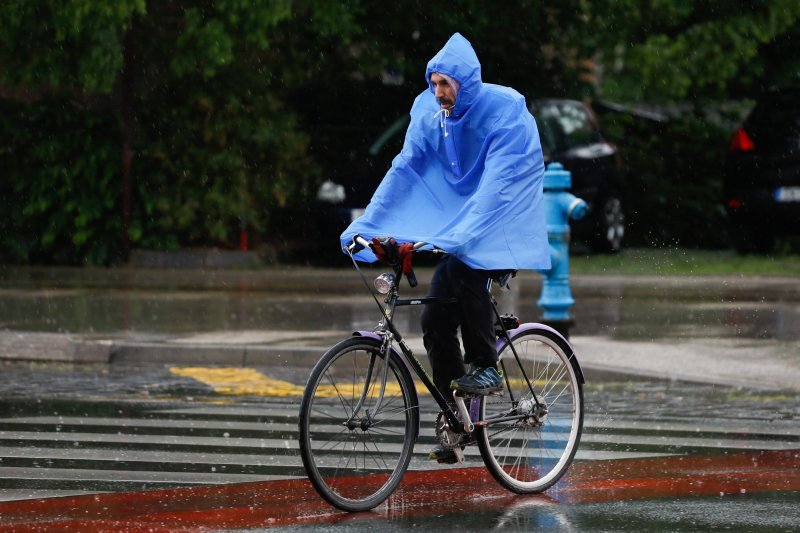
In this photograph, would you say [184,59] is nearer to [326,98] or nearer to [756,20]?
[326,98]

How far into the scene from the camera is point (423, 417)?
9.40 metres

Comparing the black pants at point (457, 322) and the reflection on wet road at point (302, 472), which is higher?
the black pants at point (457, 322)

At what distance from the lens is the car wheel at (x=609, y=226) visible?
20203mm

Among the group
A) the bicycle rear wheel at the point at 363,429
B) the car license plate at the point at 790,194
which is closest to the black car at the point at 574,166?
the car license plate at the point at 790,194

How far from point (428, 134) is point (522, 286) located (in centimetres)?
1015

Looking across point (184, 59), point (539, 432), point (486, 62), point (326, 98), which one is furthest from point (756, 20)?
point (539, 432)

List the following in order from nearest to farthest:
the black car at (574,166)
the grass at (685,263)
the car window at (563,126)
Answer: the grass at (685,263) < the black car at (574,166) < the car window at (563,126)

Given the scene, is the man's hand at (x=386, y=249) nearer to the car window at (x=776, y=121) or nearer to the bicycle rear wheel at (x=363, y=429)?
the bicycle rear wheel at (x=363, y=429)

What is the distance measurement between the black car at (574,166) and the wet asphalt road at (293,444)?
389cm

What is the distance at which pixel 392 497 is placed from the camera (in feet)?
22.0

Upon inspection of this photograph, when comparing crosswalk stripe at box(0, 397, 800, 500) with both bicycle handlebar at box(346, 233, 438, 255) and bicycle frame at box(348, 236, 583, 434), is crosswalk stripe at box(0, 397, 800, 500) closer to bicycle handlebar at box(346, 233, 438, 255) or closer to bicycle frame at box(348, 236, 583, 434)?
bicycle frame at box(348, 236, 583, 434)

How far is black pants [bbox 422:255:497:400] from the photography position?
6602mm

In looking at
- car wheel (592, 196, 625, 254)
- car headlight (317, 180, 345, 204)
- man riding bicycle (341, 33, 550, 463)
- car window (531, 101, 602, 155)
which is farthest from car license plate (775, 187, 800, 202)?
man riding bicycle (341, 33, 550, 463)

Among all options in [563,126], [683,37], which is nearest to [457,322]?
[563,126]
